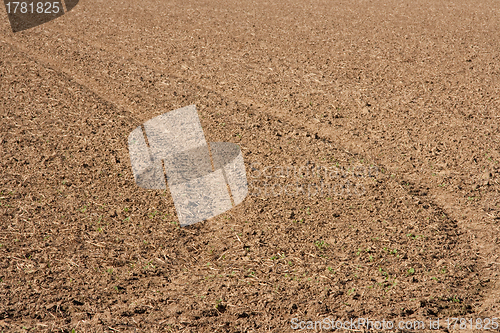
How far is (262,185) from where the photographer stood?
4.75m

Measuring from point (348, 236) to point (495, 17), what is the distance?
375 inches

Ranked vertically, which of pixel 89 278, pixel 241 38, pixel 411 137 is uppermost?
pixel 241 38

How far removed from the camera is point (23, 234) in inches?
160

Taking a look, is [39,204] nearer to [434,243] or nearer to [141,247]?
[141,247]

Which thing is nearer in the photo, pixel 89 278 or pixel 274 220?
pixel 89 278

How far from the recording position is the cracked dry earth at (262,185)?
3.45m

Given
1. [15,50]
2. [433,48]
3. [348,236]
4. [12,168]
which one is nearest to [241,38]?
[433,48]

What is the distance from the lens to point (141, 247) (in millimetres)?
3955

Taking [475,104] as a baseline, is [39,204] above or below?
below

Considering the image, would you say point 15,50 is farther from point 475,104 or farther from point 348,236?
point 475,104

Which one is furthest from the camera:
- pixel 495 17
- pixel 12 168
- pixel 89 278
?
pixel 495 17

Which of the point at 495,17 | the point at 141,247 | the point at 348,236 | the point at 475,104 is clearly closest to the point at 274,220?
the point at 348,236

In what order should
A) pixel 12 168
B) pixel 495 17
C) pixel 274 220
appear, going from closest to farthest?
pixel 274 220 < pixel 12 168 < pixel 495 17

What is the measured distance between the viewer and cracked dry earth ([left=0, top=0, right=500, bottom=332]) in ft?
11.3
